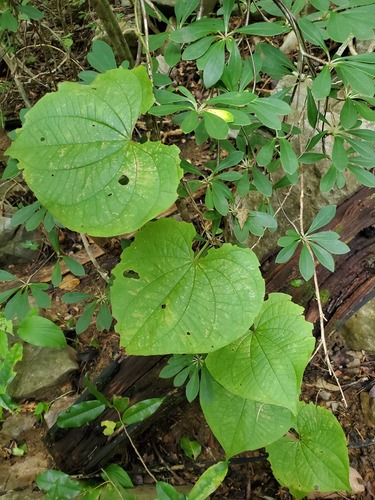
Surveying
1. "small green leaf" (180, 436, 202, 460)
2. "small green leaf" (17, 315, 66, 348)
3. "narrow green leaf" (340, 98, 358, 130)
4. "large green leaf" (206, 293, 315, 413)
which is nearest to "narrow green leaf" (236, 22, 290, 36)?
"narrow green leaf" (340, 98, 358, 130)

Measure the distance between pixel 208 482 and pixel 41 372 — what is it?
41.9 inches

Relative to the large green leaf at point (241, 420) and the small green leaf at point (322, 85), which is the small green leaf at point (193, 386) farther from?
the small green leaf at point (322, 85)

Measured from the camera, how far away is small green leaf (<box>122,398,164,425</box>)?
5.20 ft

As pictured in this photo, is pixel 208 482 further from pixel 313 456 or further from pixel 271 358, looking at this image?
pixel 271 358

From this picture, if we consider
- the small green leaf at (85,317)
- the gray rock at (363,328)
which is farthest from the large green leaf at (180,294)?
the gray rock at (363,328)

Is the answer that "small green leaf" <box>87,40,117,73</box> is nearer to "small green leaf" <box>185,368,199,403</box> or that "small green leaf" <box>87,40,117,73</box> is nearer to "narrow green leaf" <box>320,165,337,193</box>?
"narrow green leaf" <box>320,165,337,193</box>

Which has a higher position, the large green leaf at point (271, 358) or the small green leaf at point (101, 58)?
the small green leaf at point (101, 58)

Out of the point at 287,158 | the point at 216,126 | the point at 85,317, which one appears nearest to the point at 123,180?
the point at 216,126

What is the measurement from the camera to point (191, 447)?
1.83m

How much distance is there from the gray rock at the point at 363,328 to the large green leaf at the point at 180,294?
1.08 metres

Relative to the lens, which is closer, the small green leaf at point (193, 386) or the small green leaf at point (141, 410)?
the small green leaf at point (193, 386)

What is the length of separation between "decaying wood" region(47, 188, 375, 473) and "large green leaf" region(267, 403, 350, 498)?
348 mm

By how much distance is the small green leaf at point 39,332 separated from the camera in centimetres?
181

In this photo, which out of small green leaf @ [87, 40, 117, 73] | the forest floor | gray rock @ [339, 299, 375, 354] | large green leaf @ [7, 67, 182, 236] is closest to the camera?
large green leaf @ [7, 67, 182, 236]
